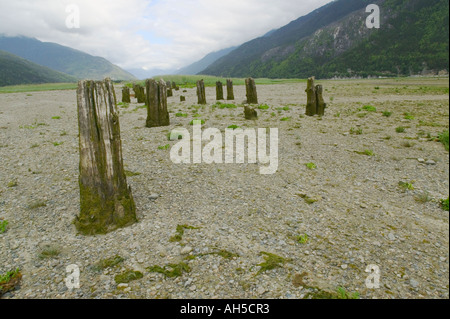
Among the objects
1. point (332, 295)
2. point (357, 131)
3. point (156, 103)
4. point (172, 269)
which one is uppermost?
point (156, 103)

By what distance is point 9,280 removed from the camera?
4500mm

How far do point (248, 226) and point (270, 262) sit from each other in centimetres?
139

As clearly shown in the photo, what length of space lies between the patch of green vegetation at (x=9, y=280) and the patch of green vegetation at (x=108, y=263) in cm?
127

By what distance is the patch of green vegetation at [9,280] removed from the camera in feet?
14.2

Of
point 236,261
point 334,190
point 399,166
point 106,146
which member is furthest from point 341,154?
point 106,146

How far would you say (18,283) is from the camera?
4.51m

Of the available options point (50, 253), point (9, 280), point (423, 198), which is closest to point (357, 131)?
point (423, 198)

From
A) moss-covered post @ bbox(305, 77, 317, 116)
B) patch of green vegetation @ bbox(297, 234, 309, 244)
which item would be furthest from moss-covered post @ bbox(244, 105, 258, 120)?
patch of green vegetation @ bbox(297, 234, 309, 244)

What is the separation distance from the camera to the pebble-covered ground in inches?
172

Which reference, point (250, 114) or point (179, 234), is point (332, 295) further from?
point (250, 114)

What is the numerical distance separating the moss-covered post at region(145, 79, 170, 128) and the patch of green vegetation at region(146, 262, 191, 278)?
41.3ft

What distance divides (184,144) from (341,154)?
7.03 metres
